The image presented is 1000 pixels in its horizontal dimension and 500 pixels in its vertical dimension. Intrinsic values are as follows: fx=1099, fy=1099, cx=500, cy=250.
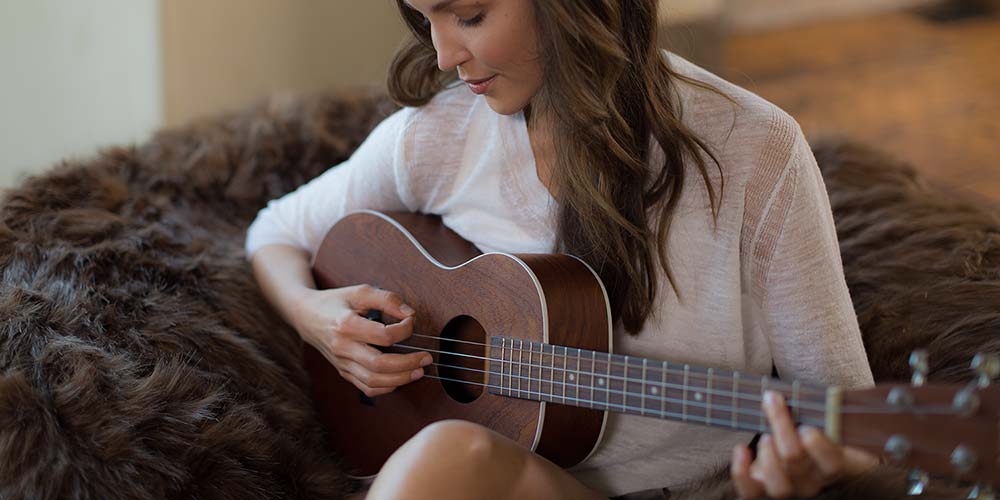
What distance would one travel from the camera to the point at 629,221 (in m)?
1.13

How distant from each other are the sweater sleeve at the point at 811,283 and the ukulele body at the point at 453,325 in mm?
182

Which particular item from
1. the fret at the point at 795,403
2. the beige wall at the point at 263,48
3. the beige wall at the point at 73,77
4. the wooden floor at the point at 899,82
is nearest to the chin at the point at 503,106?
the fret at the point at 795,403

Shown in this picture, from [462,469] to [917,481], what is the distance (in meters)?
0.40

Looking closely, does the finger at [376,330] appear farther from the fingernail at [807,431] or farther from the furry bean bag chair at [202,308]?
the fingernail at [807,431]

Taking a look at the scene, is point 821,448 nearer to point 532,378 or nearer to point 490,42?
point 532,378

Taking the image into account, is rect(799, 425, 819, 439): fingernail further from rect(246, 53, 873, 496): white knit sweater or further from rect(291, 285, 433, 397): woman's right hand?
rect(291, 285, 433, 397): woman's right hand

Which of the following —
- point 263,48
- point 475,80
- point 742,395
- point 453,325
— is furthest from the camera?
point 263,48

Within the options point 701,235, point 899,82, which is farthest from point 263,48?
point 899,82

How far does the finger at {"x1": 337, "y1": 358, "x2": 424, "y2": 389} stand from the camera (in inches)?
47.9

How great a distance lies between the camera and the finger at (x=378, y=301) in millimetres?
1241

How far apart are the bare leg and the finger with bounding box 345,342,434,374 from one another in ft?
0.49

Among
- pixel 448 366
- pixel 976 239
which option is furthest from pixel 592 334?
pixel 976 239

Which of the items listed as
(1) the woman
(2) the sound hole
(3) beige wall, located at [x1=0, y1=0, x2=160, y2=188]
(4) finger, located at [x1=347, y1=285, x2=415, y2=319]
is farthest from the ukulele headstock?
(3) beige wall, located at [x1=0, y1=0, x2=160, y2=188]

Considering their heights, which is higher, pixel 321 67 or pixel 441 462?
A: pixel 441 462
